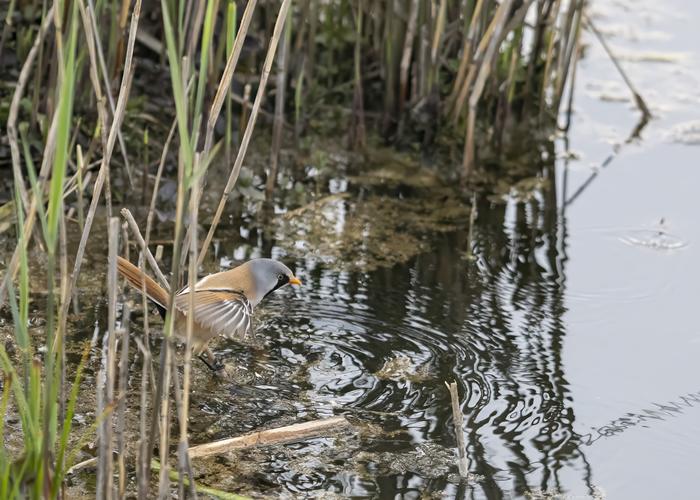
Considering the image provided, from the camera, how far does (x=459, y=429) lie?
10.3 ft

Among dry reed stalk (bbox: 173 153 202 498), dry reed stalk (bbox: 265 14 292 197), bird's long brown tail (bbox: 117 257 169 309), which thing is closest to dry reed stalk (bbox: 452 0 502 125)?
dry reed stalk (bbox: 265 14 292 197)

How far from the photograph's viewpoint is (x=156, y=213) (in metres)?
4.94

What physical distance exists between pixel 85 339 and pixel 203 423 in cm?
67

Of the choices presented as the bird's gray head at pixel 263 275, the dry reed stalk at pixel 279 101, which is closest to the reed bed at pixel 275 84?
the dry reed stalk at pixel 279 101

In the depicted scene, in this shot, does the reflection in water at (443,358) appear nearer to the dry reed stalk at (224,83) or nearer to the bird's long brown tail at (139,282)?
the bird's long brown tail at (139,282)

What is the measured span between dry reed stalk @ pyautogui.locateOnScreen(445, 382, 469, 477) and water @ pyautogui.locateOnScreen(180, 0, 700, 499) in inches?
3.0

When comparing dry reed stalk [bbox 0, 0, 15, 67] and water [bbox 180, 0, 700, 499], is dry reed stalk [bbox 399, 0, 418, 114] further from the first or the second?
dry reed stalk [bbox 0, 0, 15, 67]

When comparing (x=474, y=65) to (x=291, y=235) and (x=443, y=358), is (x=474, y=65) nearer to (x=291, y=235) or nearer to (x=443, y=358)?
(x=291, y=235)

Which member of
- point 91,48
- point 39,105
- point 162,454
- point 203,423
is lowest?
point 203,423

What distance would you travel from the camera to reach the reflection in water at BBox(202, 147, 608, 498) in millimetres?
3480

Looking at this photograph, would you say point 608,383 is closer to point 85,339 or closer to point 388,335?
point 388,335

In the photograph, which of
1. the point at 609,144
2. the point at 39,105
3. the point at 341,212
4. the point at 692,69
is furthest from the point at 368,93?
the point at 692,69

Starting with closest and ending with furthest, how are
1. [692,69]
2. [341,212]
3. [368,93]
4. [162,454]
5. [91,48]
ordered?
[162,454], [91,48], [341,212], [368,93], [692,69]

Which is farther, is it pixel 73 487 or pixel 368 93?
pixel 368 93
